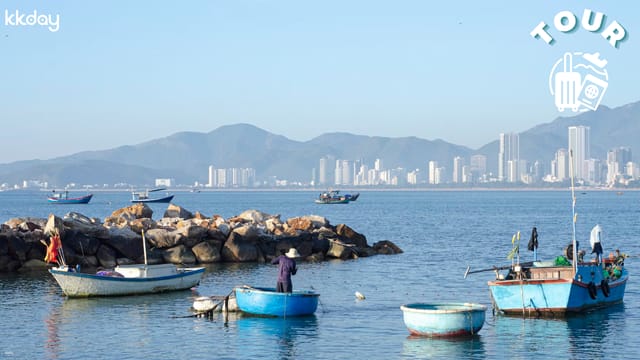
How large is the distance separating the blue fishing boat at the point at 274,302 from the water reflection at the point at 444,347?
5145mm

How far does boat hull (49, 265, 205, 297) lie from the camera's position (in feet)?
129

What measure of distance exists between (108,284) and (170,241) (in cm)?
1518

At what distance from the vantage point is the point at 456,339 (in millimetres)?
29781

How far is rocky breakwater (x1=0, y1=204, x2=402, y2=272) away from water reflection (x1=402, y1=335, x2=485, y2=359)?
87.7 feet

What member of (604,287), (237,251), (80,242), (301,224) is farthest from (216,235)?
(604,287)

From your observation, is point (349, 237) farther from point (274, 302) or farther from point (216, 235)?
point (274, 302)

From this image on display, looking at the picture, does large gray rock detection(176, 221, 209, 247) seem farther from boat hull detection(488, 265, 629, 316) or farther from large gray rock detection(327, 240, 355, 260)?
boat hull detection(488, 265, 629, 316)

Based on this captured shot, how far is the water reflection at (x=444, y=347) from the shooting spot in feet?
90.6

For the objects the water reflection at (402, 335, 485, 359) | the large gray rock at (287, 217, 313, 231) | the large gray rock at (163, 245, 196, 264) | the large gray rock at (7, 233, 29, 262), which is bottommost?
the water reflection at (402, 335, 485, 359)

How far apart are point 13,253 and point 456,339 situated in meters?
29.9

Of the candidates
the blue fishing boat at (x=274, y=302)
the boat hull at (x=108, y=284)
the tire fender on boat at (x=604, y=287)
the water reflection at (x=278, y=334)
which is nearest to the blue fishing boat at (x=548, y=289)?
the tire fender on boat at (x=604, y=287)

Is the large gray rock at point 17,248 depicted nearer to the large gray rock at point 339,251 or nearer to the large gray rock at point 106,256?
the large gray rock at point 106,256

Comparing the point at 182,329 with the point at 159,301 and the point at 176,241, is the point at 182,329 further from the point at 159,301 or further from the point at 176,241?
the point at 176,241

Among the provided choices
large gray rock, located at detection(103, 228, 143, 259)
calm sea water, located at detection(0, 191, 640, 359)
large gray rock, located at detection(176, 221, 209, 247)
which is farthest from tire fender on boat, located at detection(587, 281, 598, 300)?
large gray rock, located at detection(176, 221, 209, 247)
